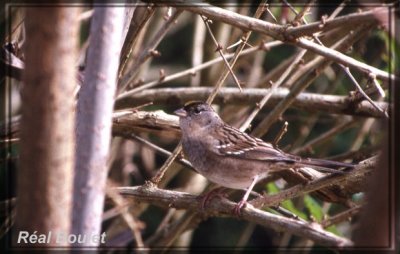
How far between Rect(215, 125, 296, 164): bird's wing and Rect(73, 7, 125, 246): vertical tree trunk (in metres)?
1.69

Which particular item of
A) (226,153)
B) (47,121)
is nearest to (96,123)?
(47,121)

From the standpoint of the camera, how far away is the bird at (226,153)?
3.51 m

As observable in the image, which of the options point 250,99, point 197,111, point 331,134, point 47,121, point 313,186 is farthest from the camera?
point 331,134

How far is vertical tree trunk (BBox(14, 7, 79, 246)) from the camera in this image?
1586mm

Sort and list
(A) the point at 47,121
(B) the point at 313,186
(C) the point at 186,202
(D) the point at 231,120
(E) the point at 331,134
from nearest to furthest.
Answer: (A) the point at 47,121 → (B) the point at 313,186 → (C) the point at 186,202 → (E) the point at 331,134 → (D) the point at 231,120

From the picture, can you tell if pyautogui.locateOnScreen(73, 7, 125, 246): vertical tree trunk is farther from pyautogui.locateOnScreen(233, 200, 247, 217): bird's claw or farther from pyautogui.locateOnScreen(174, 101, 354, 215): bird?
pyautogui.locateOnScreen(174, 101, 354, 215): bird

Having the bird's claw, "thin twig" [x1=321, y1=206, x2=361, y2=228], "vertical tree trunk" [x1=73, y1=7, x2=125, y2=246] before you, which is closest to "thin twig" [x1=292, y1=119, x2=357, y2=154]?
"thin twig" [x1=321, y1=206, x2=361, y2=228]

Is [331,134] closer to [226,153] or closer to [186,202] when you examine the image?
[226,153]

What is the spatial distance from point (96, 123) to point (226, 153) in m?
1.85

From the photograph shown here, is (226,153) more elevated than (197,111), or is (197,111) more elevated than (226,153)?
(197,111)

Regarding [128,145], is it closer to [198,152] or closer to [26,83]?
[198,152]

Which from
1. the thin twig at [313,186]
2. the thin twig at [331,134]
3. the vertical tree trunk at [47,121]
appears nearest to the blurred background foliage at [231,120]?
the thin twig at [331,134]

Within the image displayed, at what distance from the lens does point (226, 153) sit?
367 centimetres

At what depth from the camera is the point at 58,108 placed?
1599mm
